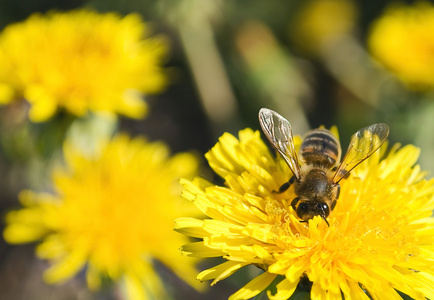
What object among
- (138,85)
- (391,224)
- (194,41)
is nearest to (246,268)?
(391,224)

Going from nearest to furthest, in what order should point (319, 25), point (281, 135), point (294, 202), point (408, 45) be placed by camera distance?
point (294, 202) < point (281, 135) < point (408, 45) < point (319, 25)

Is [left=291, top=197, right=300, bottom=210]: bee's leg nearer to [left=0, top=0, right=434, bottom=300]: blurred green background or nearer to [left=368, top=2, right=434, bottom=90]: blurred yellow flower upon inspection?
[left=0, top=0, right=434, bottom=300]: blurred green background

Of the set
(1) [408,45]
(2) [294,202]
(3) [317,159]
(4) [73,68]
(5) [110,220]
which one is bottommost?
(2) [294,202]

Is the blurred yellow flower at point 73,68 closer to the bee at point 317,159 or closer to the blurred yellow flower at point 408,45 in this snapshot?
the bee at point 317,159

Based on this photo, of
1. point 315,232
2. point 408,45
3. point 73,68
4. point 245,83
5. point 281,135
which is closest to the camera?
point 315,232

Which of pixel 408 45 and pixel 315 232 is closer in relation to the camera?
pixel 315 232

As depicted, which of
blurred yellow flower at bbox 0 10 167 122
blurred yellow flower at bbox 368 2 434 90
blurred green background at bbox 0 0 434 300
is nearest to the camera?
blurred yellow flower at bbox 0 10 167 122

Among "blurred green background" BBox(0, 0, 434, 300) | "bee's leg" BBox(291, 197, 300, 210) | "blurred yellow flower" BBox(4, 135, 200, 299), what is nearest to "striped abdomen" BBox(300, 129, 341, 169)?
"bee's leg" BBox(291, 197, 300, 210)

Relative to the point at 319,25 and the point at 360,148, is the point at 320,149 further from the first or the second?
the point at 319,25

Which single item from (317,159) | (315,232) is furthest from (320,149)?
(315,232)

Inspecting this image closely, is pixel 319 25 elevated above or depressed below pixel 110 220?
above
